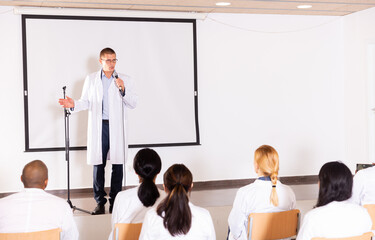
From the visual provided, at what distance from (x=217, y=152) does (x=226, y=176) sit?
0.36 meters

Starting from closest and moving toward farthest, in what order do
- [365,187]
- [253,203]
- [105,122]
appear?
[253,203] → [365,187] → [105,122]

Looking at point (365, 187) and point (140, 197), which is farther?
point (365, 187)

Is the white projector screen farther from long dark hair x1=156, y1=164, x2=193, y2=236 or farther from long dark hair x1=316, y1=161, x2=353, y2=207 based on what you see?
long dark hair x1=316, y1=161, x2=353, y2=207

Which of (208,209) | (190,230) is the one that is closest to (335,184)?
(190,230)

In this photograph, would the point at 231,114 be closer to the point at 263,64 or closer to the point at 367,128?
the point at 263,64

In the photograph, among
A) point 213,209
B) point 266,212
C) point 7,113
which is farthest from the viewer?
point 7,113

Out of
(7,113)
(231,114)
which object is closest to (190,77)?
(231,114)

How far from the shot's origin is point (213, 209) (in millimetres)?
4477

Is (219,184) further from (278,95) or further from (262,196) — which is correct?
(262,196)

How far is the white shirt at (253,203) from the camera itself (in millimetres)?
→ 3102

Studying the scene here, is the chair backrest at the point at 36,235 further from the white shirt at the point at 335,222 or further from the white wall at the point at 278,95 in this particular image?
the white wall at the point at 278,95

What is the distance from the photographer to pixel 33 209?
2629 mm

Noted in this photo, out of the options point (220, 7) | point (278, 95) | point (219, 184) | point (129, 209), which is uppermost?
point (220, 7)

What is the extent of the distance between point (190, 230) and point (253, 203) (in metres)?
0.70
